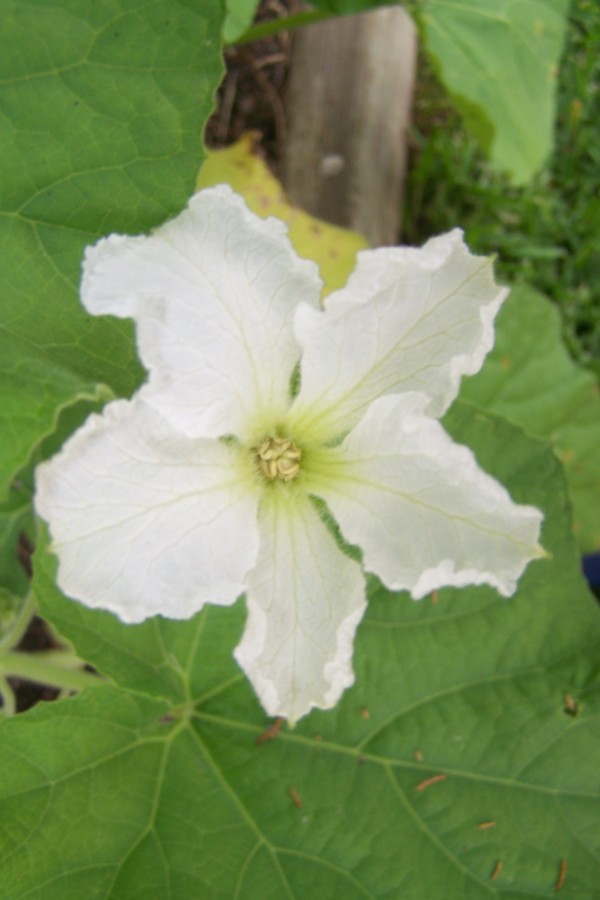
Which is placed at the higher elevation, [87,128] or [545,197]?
[87,128]

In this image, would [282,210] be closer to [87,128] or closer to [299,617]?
[87,128]

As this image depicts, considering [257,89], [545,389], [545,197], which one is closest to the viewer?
[545,389]

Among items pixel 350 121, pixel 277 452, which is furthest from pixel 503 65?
pixel 277 452

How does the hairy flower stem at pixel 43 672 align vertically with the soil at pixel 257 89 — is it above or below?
Result: below

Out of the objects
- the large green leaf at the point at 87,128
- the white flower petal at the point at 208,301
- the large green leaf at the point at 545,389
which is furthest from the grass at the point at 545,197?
the white flower petal at the point at 208,301

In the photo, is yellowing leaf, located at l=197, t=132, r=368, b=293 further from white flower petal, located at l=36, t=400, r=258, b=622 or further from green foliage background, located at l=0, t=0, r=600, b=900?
white flower petal, located at l=36, t=400, r=258, b=622

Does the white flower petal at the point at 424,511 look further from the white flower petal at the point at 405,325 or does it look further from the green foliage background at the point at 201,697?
the green foliage background at the point at 201,697

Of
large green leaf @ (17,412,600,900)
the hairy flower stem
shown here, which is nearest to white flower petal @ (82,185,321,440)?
large green leaf @ (17,412,600,900)

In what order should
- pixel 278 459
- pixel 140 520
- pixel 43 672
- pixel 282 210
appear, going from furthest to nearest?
1. pixel 282 210
2. pixel 43 672
3. pixel 278 459
4. pixel 140 520
